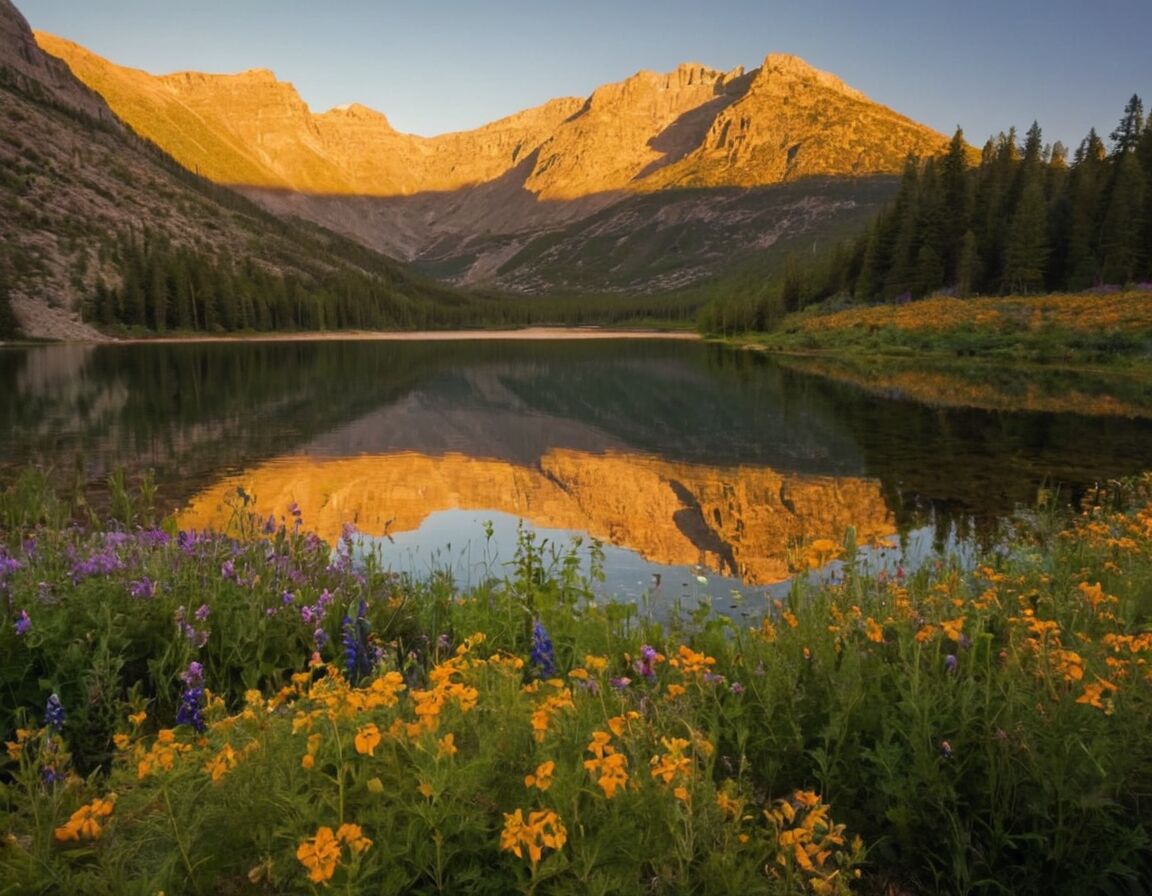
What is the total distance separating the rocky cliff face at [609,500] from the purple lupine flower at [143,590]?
19.3ft

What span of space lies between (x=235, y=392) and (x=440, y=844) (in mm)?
39224

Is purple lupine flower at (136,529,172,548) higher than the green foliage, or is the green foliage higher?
the green foliage

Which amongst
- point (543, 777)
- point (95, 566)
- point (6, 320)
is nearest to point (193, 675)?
point (95, 566)

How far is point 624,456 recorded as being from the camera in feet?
75.3

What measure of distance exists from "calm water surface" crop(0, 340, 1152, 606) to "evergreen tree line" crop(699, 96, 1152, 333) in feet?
112

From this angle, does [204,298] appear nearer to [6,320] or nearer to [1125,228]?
[6,320]

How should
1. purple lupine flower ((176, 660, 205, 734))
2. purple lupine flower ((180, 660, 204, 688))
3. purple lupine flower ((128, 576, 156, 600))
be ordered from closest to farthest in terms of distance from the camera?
1. purple lupine flower ((176, 660, 205, 734))
2. purple lupine flower ((180, 660, 204, 688))
3. purple lupine flower ((128, 576, 156, 600))

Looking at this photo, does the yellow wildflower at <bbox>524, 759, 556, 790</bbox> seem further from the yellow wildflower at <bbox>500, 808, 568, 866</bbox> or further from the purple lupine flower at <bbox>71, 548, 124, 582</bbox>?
the purple lupine flower at <bbox>71, 548, 124, 582</bbox>

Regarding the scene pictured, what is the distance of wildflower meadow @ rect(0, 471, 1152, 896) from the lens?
332 cm

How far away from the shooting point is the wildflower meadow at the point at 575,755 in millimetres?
3316

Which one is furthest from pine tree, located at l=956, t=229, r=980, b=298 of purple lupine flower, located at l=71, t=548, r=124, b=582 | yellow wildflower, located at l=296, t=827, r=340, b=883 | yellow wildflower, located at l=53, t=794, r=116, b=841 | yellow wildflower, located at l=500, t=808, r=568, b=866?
yellow wildflower, located at l=53, t=794, r=116, b=841

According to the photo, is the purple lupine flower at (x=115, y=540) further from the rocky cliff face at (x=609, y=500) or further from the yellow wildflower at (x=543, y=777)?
the yellow wildflower at (x=543, y=777)

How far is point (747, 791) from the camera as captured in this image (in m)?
4.38

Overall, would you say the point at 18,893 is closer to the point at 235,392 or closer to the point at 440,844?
the point at 440,844
